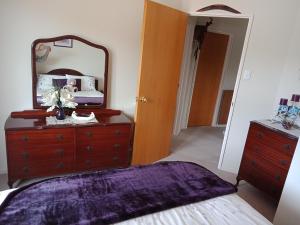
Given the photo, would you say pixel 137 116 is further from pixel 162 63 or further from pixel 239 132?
pixel 239 132

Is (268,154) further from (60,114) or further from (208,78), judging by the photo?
(208,78)

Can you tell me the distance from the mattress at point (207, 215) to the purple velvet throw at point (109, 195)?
0.04 m

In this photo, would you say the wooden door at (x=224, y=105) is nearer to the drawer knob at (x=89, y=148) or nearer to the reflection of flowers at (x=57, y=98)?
the drawer knob at (x=89, y=148)

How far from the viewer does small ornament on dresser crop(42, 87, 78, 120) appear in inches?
87.6

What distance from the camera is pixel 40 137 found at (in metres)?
2.15

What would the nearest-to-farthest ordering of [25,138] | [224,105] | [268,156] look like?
[25,138] → [268,156] → [224,105]

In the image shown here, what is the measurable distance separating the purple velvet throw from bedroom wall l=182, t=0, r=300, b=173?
4.68ft

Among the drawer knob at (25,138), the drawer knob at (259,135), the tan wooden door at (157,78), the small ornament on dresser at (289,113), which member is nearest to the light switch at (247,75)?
the small ornament on dresser at (289,113)

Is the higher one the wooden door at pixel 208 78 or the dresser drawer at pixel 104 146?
the wooden door at pixel 208 78

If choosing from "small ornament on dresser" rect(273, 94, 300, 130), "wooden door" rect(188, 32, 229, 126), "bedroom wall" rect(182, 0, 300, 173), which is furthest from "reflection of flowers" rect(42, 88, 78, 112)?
"wooden door" rect(188, 32, 229, 126)

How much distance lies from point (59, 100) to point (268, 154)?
2231 mm

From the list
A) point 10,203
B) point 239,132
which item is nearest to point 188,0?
point 239,132

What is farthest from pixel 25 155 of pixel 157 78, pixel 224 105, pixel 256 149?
pixel 224 105

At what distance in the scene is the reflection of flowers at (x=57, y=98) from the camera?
2223mm
